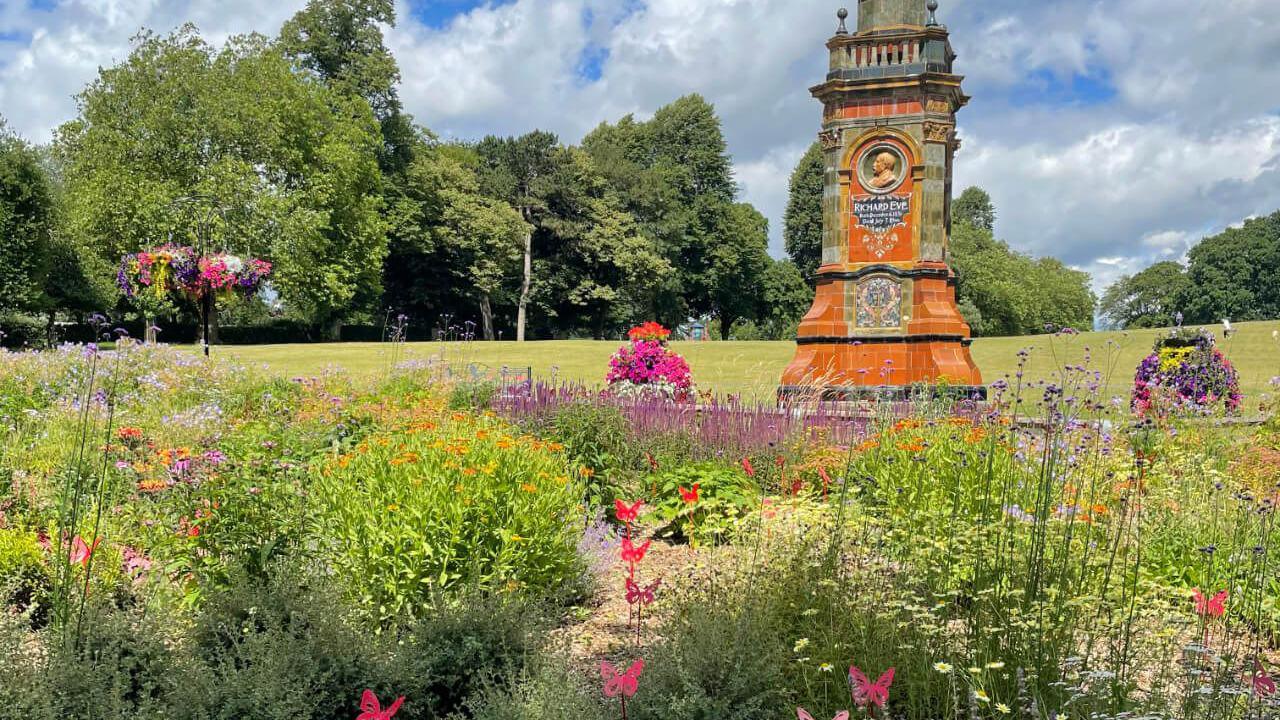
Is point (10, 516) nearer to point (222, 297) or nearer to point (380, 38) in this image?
point (222, 297)

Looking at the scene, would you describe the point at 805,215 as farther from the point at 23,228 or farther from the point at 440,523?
the point at 440,523

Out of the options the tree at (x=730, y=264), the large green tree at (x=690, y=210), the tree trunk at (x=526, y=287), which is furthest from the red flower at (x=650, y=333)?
the tree at (x=730, y=264)

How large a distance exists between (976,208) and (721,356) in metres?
46.6

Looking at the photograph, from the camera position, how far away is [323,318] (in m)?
35.2

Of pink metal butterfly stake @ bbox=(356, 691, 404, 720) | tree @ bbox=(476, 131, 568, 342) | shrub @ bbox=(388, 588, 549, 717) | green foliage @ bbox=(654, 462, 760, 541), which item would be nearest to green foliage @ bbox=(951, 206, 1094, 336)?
tree @ bbox=(476, 131, 568, 342)

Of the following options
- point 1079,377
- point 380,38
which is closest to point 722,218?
point 380,38

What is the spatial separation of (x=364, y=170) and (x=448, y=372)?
22.8 m

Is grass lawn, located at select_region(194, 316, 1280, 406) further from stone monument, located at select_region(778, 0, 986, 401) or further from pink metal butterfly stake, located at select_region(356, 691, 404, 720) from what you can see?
pink metal butterfly stake, located at select_region(356, 691, 404, 720)

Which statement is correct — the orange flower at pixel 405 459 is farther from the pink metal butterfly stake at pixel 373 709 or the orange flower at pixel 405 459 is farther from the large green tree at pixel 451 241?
the large green tree at pixel 451 241

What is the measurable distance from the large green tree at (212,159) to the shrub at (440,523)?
76.4ft

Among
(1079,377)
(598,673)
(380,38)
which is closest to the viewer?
(598,673)

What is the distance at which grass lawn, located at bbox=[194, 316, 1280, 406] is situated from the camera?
70.0 ft

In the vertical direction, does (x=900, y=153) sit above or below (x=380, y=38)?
below

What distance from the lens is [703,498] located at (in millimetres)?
5754
